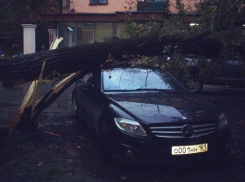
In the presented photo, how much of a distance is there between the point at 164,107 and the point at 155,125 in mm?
650

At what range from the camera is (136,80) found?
748 centimetres

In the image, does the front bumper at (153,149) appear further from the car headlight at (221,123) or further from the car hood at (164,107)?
the car hood at (164,107)

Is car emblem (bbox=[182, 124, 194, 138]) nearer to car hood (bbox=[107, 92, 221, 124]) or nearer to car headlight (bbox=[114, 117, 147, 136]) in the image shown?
car hood (bbox=[107, 92, 221, 124])

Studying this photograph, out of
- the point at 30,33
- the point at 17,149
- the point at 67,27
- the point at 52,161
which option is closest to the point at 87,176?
the point at 52,161

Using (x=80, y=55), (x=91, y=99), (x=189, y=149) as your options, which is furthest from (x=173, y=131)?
(x=80, y=55)

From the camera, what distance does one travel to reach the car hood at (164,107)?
228 inches

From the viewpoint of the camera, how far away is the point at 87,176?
5.65m

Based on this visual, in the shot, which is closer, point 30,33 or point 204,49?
point 204,49

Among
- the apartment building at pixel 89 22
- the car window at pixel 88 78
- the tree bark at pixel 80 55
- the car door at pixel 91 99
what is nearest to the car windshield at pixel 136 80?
the car door at pixel 91 99

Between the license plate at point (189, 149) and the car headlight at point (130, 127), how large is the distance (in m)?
0.49

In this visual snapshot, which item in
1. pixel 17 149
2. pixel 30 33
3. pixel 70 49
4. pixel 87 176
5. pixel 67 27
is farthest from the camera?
pixel 67 27

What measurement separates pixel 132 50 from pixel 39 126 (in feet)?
8.76

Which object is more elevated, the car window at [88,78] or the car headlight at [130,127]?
the car window at [88,78]

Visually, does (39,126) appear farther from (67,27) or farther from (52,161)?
(67,27)
